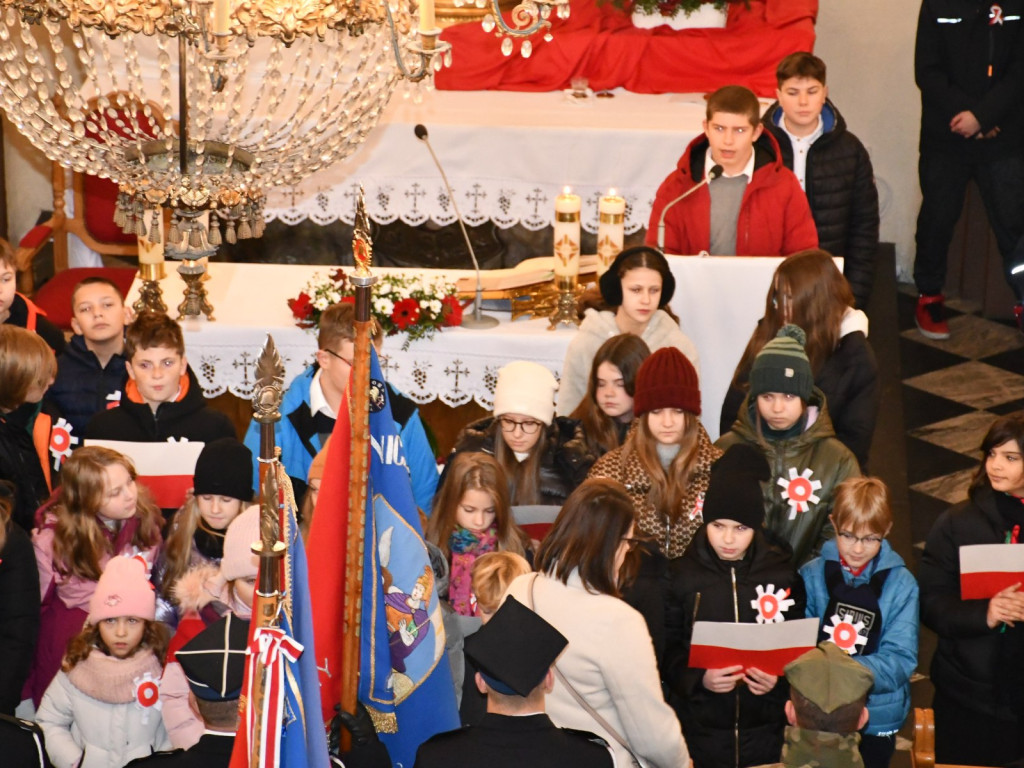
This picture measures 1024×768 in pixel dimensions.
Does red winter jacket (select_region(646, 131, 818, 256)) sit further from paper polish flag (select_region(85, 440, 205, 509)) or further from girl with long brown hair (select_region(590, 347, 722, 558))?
paper polish flag (select_region(85, 440, 205, 509))

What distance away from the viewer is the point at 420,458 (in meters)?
5.63

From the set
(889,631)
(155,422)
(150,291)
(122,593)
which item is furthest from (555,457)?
(150,291)

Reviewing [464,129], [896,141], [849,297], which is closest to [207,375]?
[464,129]

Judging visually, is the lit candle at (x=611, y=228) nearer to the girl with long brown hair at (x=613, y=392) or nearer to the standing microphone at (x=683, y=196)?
the standing microphone at (x=683, y=196)

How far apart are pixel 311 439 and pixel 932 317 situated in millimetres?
5127

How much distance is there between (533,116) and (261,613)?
564 centimetres

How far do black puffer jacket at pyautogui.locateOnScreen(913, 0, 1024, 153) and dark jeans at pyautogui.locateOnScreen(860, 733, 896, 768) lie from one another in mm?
5093

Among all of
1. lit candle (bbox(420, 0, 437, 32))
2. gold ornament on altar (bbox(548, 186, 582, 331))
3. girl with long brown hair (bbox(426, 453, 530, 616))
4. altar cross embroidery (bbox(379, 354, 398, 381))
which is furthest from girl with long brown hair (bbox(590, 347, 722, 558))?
lit candle (bbox(420, 0, 437, 32))

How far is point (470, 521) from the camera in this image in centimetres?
506

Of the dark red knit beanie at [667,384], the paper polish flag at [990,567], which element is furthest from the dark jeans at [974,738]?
the dark red knit beanie at [667,384]

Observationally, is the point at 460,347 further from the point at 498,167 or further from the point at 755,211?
the point at 498,167

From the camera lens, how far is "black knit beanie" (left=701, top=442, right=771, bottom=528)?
4770mm

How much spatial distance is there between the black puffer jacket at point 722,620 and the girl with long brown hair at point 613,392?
2.76 feet

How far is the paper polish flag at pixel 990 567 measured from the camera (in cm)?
504
